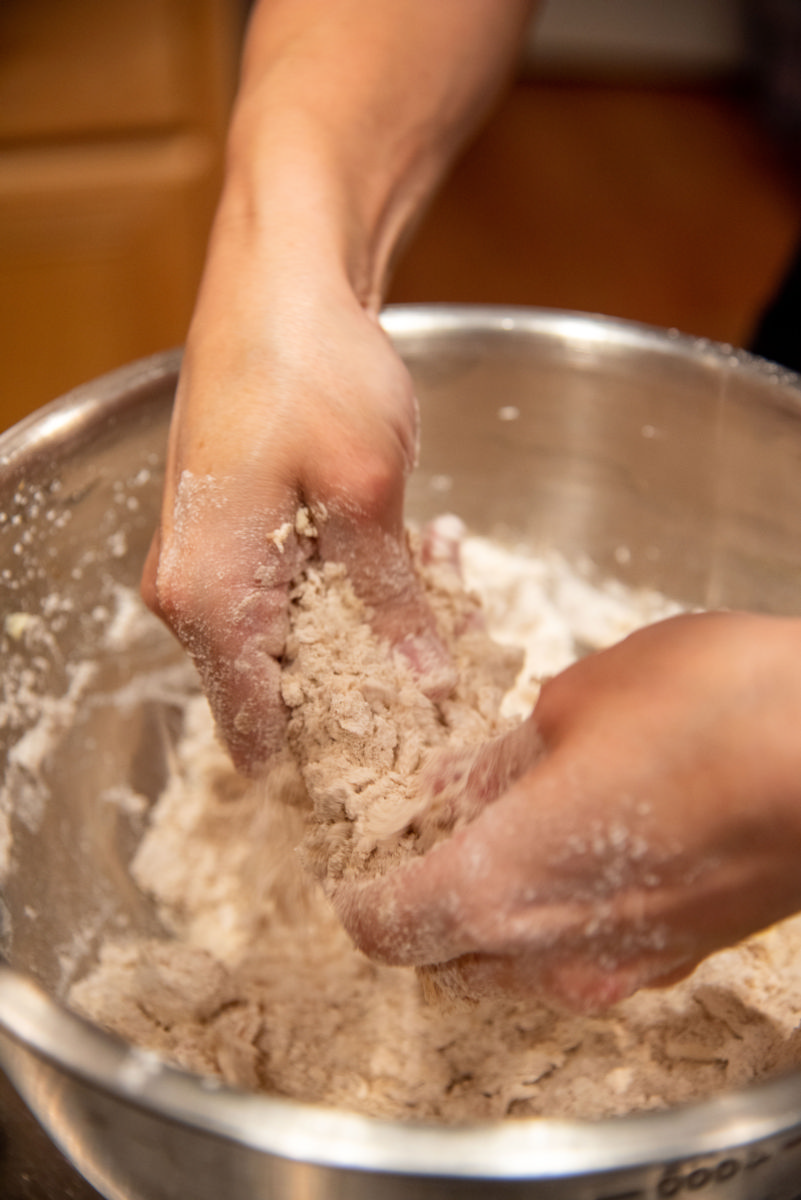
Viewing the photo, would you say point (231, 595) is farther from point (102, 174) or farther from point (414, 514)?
point (102, 174)

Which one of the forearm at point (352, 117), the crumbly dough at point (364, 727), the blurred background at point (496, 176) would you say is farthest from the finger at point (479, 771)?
the blurred background at point (496, 176)

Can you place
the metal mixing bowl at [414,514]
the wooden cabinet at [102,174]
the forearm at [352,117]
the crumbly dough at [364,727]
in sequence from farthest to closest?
1. the wooden cabinet at [102,174]
2. the forearm at [352,117]
3. the crumbly dough at [364,727]
4. the metal mixing bowl at [414,514]

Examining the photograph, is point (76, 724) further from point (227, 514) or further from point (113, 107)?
point (113, 107)

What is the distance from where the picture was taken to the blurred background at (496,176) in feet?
5.10

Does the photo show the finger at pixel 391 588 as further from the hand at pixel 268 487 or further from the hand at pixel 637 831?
the hand at pixel 637 831

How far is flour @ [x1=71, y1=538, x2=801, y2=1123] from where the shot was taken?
1.98 feet

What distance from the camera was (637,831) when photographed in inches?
15.9

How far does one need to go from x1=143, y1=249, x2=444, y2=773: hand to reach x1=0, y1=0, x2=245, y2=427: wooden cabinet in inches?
42.7

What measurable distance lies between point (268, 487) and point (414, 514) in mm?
388

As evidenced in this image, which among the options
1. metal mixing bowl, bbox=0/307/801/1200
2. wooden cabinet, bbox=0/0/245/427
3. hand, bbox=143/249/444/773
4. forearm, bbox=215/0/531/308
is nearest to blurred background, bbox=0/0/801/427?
wooden cabinet, bbox=0/0/245/427

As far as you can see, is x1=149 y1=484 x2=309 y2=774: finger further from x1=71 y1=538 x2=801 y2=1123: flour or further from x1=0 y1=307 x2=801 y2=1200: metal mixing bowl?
x1=0 y1=307 x2=801 y2=1200: metal mixing bowl

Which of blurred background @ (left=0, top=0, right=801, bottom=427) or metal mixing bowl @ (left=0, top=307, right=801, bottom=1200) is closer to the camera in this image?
metal mixing bowl @ (left=0, top=307, right=801, bottom=1200)

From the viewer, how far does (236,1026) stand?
677 millimetres

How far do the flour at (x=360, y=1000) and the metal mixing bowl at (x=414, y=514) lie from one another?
74 millimetres
